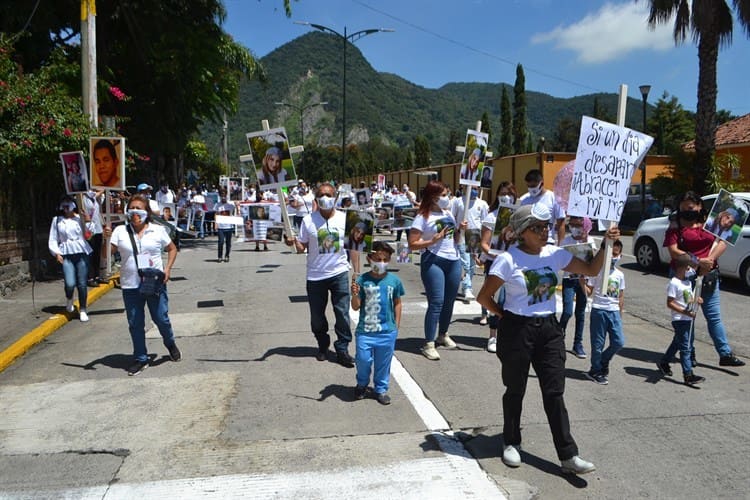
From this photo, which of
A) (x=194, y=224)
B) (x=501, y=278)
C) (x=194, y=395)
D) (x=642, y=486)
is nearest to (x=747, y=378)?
(x=642, y=486)

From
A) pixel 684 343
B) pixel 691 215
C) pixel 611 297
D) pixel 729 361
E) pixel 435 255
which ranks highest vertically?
pixel 691 215

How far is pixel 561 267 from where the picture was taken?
4137 mm

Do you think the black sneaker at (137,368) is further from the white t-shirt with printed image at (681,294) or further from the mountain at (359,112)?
the mountain at (359,112)

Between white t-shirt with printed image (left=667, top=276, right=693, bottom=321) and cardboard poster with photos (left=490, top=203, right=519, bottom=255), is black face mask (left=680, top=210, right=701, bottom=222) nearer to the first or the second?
white t-shirt with printed image (left=667, top=276, right=693, bottom=321)

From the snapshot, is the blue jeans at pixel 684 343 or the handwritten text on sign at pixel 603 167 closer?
the handwritten text on sign at pixel 603 167

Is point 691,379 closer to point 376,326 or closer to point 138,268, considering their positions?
point 376,326

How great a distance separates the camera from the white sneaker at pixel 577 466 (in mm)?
3889

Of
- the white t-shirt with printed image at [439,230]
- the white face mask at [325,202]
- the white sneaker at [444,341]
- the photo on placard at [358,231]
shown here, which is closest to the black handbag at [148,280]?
the white face mask at [325,202]

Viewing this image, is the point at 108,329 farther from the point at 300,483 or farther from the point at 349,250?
the point at 300,483

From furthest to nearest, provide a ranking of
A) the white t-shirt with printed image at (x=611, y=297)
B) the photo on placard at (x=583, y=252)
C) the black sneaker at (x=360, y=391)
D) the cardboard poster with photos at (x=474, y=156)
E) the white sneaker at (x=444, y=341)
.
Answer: the cardboard poster with photos at (x=474, y=156), the white sneaker at (x=444, y=341), the white t-shirt with printed image at (x=611, y=297), the black sneaker at (x=360, y=391), the photo on placard at (x=583, y=252)

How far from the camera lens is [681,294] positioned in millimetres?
5926

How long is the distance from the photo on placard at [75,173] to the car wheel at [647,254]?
11.2 meters

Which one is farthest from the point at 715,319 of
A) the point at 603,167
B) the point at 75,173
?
the point at 75,173

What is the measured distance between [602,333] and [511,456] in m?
2.31
